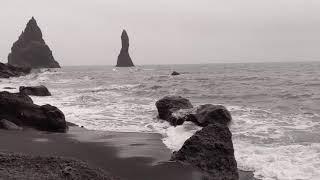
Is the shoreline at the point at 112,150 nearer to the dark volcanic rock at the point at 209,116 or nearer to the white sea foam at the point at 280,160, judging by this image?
the white sea foam at the point at 280,160

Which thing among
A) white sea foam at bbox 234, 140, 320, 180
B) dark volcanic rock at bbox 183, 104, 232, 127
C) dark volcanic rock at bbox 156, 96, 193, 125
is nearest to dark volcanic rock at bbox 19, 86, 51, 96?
dark volcanic rock at bbox 156, 96, 193, 125

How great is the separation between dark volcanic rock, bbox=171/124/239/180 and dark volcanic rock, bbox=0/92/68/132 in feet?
19.5

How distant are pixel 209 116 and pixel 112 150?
20.1ft

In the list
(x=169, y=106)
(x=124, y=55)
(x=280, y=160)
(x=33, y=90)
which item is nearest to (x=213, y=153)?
(x=280, y=160)

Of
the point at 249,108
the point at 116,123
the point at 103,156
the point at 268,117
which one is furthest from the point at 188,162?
the point at 249,108

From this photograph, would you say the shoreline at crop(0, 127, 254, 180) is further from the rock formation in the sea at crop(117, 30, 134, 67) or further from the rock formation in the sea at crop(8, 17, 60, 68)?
the rock formation in the sea at crop(117, 30, 134, 67)

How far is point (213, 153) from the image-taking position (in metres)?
10.1

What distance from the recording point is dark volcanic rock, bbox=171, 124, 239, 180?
32.0ft

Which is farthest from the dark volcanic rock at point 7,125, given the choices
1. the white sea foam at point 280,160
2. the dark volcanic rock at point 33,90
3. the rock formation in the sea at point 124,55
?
the rock formation in the sea at point 124,55

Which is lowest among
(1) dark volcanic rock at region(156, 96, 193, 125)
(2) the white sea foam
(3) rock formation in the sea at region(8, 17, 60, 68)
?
(2) the white sea foam

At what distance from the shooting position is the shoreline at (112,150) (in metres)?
9.61

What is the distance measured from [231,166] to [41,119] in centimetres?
773

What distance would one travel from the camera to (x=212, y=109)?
17234 millimetres

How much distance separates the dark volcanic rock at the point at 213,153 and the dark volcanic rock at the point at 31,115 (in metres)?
5.95
